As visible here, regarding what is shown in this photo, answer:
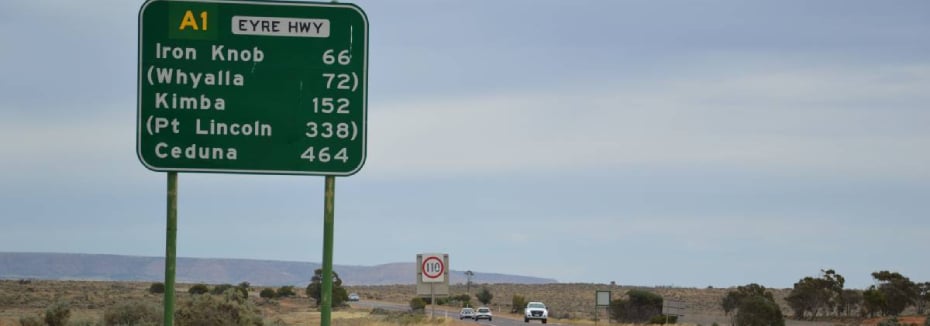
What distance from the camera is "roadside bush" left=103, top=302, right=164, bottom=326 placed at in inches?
1337

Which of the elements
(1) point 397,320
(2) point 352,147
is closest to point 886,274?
(1) point 397,320

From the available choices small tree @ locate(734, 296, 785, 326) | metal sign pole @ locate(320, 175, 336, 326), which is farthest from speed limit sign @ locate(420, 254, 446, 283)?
small tree @ locate(734, 296, 785, 326)

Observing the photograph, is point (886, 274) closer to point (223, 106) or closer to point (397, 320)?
point (397, 320)

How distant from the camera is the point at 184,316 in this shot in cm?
3319

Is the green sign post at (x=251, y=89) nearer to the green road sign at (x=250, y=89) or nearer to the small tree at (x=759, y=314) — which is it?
the green road sign at (x=250, y=89)

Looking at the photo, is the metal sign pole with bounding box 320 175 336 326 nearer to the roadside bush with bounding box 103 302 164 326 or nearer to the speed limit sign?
the roadside bush with bounding box 103 302 164 326

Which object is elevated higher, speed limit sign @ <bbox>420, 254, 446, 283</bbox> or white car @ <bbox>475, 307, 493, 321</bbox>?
speed limit sign @ <bbox>420, 254, 446, 283</bbox>

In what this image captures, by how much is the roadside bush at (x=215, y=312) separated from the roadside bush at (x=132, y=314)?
2.37 ft

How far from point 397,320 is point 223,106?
5063cm

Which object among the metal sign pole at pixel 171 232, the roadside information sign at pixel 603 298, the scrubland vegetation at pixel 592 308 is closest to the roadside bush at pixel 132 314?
the scrubland vegetation at pixel 592 308

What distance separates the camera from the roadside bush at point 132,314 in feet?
111

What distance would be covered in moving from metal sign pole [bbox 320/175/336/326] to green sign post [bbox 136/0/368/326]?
0.02 metres

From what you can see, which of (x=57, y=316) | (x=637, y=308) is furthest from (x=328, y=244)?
(x=637, y=308)

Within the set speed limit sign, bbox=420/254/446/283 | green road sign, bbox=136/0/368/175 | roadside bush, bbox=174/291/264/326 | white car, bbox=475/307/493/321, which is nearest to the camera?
green road sign, bbox=136/0/368/175
